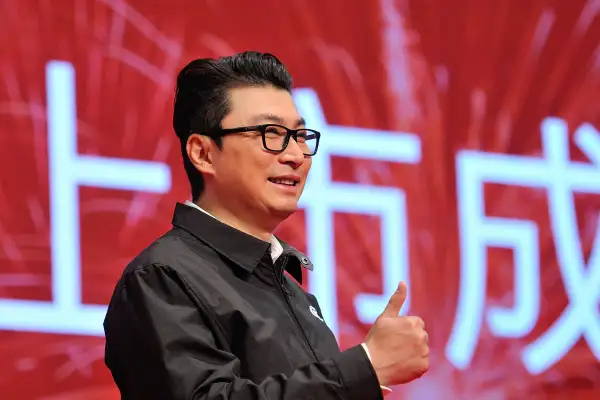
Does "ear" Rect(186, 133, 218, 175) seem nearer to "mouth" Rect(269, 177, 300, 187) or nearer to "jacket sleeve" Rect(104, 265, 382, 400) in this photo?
"mouth" Rect(269, 177, 300, 187)

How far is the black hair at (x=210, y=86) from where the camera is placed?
4.90 feet

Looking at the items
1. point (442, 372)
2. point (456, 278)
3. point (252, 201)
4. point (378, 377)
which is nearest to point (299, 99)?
point (456, 278)

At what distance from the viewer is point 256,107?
1.47 metres

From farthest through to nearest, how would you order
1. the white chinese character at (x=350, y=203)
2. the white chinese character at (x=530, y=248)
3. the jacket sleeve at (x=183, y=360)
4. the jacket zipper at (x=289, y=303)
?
1. the white chinese character at (x=530, y=248)
2. the white chinese character at (x=350, y=203)
3. the jacket zipper at (x=289, y=303)
4. the jacket sleeve at (x=183, y=360)

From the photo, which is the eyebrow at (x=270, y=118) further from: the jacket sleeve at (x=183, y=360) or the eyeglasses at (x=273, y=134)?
the jacket sleeve at (x=183, y=360)

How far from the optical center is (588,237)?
277cm

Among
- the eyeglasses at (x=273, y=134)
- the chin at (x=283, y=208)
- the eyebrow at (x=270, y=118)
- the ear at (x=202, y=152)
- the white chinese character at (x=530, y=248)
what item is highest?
the eyebrow at (x=270, y=118)

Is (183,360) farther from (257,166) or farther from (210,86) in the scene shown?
(210,86)

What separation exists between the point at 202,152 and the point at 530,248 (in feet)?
4.72

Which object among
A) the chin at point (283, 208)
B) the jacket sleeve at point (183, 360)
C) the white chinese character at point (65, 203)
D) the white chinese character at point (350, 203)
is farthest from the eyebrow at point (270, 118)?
the white chinese character at point (350, 203)

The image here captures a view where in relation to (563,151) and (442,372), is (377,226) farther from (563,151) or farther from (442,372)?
(563,151)

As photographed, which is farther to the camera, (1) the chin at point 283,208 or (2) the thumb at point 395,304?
(1) the chin at point 283,208

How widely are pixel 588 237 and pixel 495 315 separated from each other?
0.39m

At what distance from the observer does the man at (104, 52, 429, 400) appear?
1.21 m
